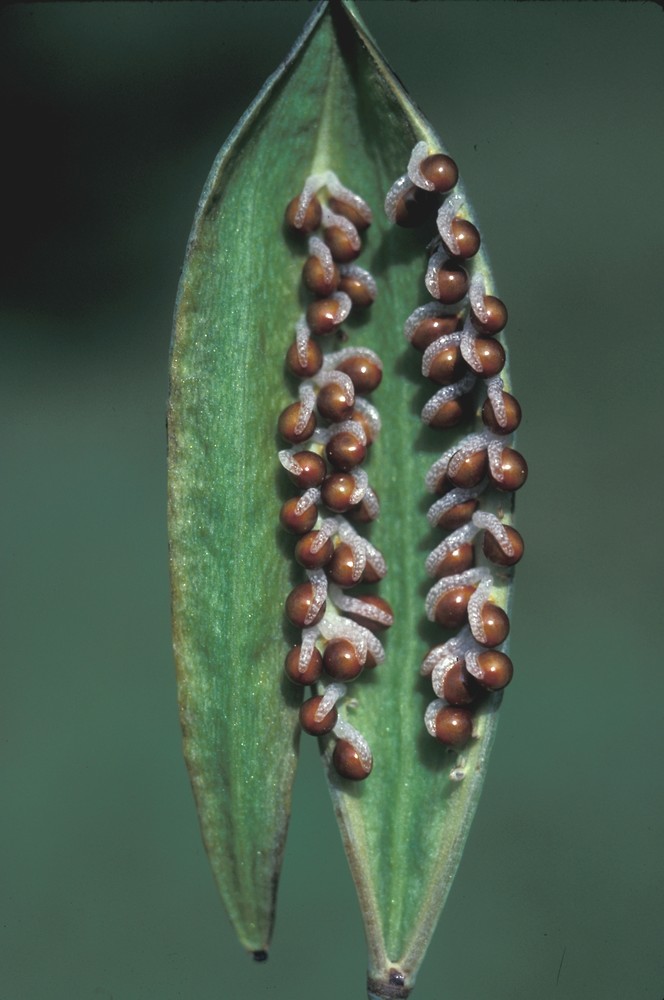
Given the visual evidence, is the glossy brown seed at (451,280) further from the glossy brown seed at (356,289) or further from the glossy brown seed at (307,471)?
the glossy brown seed at (307,471)

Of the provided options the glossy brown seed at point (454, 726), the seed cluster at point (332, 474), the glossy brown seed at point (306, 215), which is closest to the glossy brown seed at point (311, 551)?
the seed cluster at point (332, 474)

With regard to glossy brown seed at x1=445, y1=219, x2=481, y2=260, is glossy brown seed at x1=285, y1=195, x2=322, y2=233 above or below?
above

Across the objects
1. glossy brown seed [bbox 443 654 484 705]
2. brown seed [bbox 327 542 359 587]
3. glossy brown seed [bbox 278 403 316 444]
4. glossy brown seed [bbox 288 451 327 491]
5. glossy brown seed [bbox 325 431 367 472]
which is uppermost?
glossy brown seed [bbox 278 403 316 444]

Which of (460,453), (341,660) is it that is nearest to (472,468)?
(460,453)

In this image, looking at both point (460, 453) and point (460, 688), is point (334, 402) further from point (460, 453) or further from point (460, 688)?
point (460, 688)

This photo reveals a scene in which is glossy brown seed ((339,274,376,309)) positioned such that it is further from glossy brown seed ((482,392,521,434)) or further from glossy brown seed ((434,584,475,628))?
glossy brown seed ((434,584,475,628))

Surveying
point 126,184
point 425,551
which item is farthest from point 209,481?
point 126,184

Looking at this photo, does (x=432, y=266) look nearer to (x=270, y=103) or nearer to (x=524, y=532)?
(x=270, y=103)

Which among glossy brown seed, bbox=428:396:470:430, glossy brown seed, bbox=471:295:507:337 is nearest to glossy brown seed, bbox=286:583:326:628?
glossy brown seed, bbox=428:396:470:430
